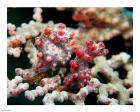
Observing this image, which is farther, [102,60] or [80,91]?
[102,60]

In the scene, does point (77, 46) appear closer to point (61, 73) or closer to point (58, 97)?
point (61, 73)

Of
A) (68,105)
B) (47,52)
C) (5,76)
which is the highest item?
(47,52)

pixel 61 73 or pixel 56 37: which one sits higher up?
pixel 56 37

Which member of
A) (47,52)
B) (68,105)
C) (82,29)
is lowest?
(68,105)
